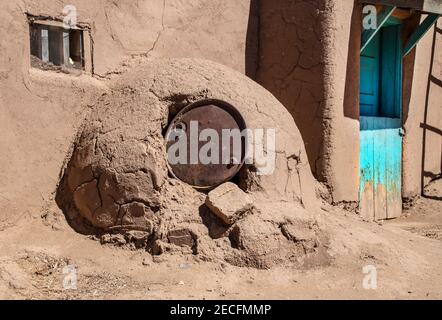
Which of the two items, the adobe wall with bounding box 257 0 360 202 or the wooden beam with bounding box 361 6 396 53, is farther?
the wooden beam with bounding box 361 6 396 53

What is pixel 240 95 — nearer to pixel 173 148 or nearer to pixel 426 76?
pixel 173 148

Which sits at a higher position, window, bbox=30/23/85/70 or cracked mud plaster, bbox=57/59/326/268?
window, bbox=30/23/85/70

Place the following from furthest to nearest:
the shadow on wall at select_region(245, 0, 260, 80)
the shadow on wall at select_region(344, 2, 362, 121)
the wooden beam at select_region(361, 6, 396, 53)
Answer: the shadow on wall at select_region(245, 0, 260, 80)
the wooden beam at select_region(361, 6, 396, 53)
the shadow on wall at select_region(344, 2, 362, 121)

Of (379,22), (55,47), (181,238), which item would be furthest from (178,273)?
(379,22)

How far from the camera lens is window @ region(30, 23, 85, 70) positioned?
463 cm

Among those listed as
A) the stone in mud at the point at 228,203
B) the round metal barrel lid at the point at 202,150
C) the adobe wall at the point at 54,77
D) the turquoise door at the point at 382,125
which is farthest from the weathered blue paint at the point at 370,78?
the stone in mud at the point at 228,203

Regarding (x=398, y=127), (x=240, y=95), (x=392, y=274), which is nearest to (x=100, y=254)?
(x=240, y=95)

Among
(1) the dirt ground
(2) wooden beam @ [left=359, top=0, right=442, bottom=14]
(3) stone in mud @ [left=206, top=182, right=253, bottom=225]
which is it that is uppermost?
(2) wooden beam @ [left=359, top=0, right=442, bottom=14]

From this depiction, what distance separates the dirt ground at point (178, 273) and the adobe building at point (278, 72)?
0.45 m

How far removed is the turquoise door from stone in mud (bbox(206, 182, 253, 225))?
2.71 metres

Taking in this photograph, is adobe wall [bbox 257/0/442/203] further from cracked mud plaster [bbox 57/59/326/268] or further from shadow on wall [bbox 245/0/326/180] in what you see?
cracked mud plaster [bbox 57/59/326/268]

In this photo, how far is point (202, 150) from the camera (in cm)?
456

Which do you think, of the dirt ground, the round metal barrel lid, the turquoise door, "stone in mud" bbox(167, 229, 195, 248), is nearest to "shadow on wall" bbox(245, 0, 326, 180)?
the turquoise door

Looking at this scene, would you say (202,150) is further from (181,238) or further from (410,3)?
(410,3)
